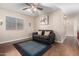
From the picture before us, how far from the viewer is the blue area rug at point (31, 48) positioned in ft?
5.91

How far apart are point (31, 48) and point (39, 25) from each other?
570 mm

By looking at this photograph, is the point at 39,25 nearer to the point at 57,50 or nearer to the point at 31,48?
the point at 31,48

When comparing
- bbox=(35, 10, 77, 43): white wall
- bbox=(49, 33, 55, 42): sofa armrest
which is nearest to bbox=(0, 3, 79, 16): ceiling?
bbox=(35, 10, 77, 43): white wall

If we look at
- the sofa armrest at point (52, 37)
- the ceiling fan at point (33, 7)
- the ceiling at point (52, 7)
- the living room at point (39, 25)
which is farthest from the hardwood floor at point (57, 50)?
the ceiling fan at point (33, 7)

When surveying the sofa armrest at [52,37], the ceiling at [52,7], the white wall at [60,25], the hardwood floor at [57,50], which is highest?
the ceiling at [52,7]

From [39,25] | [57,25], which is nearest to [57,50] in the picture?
[57,25]

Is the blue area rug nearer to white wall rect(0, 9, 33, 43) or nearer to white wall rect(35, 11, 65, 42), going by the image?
white wall rect(0, 9, 33, 43)

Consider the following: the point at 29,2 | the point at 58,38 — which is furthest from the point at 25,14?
the point at 58,38

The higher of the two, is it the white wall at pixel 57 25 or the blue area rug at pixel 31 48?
the white wall at pixel 57 25

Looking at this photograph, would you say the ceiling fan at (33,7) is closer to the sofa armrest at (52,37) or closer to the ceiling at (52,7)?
the ceiling at (52,7)

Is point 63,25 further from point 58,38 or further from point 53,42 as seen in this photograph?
point 53,42

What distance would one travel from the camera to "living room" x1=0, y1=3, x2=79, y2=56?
179cm

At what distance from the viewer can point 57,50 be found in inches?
72.2

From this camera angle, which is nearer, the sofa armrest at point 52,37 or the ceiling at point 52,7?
the ceiling at point 52,7
